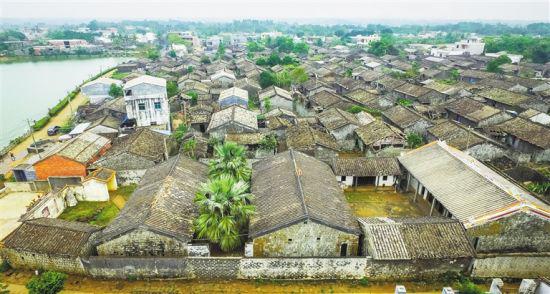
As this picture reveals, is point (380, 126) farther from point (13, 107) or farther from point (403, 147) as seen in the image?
point (13, 107)

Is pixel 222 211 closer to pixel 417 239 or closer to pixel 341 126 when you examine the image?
pixel 417 239

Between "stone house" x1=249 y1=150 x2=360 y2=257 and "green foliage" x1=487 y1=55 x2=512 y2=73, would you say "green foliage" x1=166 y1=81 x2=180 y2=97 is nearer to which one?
"stone house" x1=249 y1=150 x2=360 y2=257

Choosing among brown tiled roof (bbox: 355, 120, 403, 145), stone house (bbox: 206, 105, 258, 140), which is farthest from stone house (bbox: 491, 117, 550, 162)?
stone house (bbox: 206, 105, 258, 140)

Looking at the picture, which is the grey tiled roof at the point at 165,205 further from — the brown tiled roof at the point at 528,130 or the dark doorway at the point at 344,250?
the brown tiled roof at the point at 528,130

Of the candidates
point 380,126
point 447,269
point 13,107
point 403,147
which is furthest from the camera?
point 13,107

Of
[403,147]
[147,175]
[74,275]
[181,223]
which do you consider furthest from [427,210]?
[74,275]

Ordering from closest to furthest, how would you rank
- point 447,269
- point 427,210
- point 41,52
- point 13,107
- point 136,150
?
point 447,269, point 427,210, point 136,150, point 13,107, point 41,52

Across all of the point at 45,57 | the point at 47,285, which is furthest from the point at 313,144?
the point at 45,57
